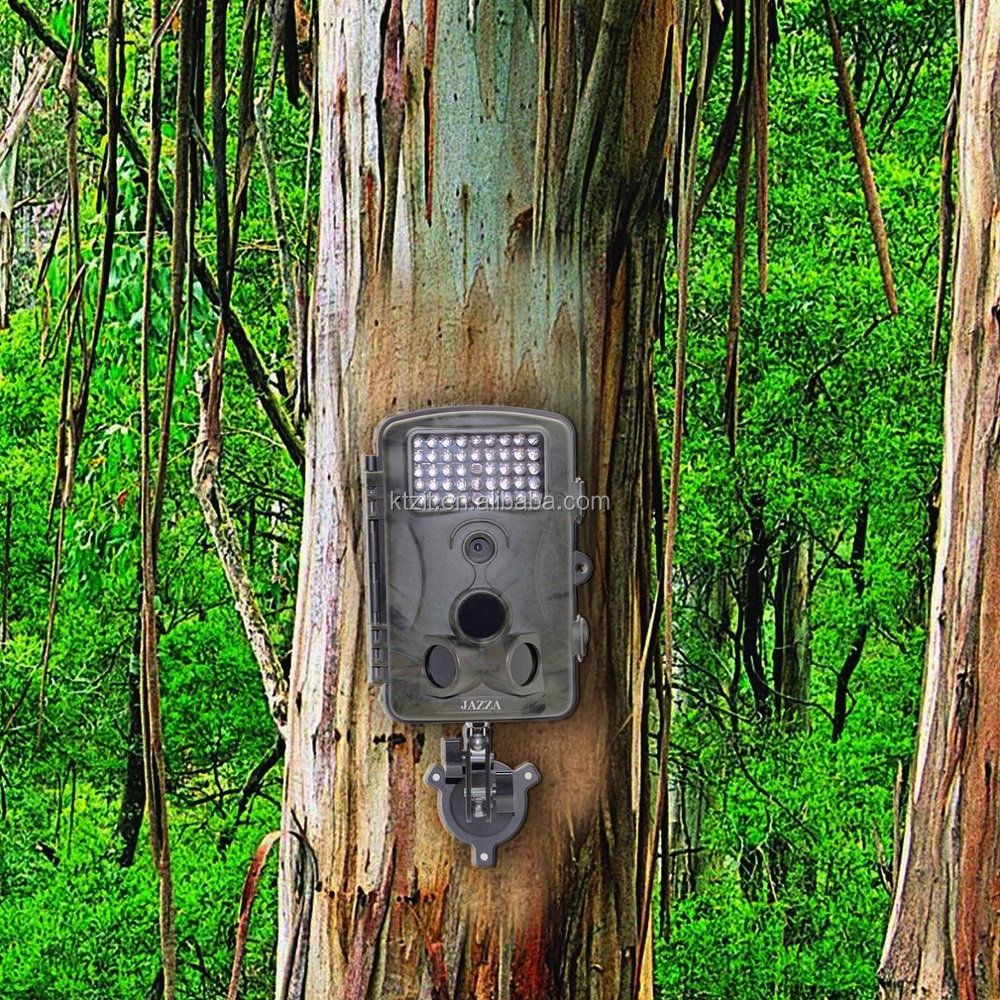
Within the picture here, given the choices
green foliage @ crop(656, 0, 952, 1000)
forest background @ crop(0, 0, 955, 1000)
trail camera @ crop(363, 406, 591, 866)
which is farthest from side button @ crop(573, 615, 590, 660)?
green foliage @ crop(656, 0, 952, 1000)

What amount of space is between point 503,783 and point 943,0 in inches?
172

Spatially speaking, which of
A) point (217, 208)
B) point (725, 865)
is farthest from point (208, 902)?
point (217, 208)

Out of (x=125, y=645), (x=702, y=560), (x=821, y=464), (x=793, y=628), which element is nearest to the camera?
(x=821, y=464)

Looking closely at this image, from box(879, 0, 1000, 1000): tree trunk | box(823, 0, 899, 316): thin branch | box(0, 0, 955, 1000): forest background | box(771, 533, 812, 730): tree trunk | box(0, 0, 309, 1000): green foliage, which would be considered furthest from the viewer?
box(771, 533, 812, 730): tree trunk

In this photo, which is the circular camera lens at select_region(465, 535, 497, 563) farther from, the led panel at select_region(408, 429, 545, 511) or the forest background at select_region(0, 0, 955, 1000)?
the forest background at select_region(0, 0, 955, 1000)

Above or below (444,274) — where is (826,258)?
above

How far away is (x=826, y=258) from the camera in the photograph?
441cm

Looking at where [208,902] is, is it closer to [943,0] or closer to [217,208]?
[943,0]

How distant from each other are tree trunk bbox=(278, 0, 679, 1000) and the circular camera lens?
0.18 ft

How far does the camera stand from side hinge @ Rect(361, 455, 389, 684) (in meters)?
0.84

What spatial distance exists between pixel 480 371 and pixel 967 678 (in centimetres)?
43

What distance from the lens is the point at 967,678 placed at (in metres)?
1.02

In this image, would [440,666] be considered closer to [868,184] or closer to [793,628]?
[868,184]

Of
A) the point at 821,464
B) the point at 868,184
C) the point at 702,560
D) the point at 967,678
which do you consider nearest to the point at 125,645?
the point at 702,560
